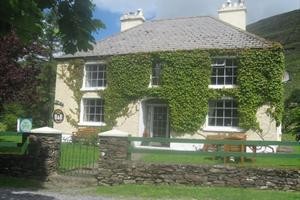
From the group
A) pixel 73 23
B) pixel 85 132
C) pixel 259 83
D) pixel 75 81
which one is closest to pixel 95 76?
pixel 75 81

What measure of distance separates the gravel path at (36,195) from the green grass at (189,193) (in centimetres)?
88

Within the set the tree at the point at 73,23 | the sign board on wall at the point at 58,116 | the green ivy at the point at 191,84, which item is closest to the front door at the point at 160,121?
the green ivy at the point at 191,84

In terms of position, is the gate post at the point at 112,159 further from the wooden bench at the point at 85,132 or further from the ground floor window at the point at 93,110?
the ground floor window at the point at 93,110

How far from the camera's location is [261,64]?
22.9 m

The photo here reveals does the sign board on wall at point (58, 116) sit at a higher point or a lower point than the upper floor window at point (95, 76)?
lower

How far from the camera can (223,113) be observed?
2397 centimetres

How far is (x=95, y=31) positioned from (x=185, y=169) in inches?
300

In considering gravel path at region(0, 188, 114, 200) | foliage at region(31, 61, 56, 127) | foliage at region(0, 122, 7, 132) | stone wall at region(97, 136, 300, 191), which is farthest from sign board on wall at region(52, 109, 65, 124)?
gravel path at region(0, 188, 114, 200)

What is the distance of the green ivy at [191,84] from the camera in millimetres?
22719

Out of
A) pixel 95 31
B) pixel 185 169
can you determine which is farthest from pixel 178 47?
pixel 95 31

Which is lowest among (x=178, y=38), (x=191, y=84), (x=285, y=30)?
(x=191, y=84)

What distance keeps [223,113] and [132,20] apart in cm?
1022

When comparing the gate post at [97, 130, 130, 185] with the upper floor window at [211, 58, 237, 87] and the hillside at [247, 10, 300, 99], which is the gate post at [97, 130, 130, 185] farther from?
the hillside at [247, 10, 300, 99]

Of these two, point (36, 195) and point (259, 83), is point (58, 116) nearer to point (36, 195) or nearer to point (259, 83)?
point (259, 83)
